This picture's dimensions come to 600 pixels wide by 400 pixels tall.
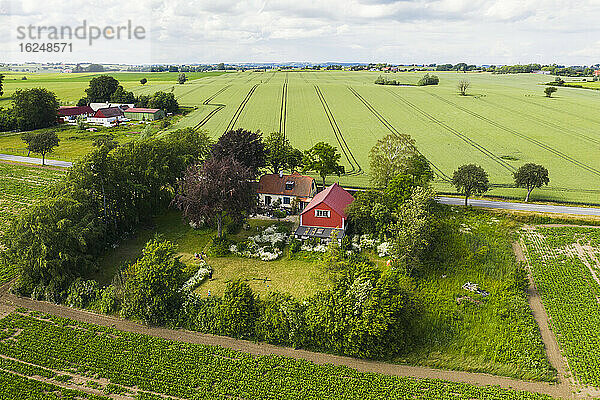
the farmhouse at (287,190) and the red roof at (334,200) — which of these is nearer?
the red roof at (334,200)

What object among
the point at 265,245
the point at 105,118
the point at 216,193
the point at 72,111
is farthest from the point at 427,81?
the point at 216,193

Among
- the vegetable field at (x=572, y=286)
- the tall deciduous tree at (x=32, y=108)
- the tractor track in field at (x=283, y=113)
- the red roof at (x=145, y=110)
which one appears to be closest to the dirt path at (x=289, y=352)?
the vegetable field at (x=572, y=286)

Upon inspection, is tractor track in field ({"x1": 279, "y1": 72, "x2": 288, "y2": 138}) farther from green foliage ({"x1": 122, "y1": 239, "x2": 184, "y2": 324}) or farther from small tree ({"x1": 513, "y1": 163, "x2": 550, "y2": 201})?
green foliage ({"x1": 122, "y1": 239, "x2": 184, "y2": 324})

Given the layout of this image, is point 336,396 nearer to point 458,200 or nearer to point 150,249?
point 150,249

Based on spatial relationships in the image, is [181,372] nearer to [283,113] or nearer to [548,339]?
[548,339]

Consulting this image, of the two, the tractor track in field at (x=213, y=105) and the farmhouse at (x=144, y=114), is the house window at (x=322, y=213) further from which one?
the farmhouse at (x=144, y=114)

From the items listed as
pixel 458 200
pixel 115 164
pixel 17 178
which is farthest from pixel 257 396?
pixel 17 178

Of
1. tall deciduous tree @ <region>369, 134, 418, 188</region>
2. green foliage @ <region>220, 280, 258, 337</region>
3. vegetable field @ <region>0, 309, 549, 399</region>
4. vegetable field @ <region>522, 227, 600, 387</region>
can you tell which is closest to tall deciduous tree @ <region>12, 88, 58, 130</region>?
vegetable field @ <region>0, 309, 549, 399</region>
